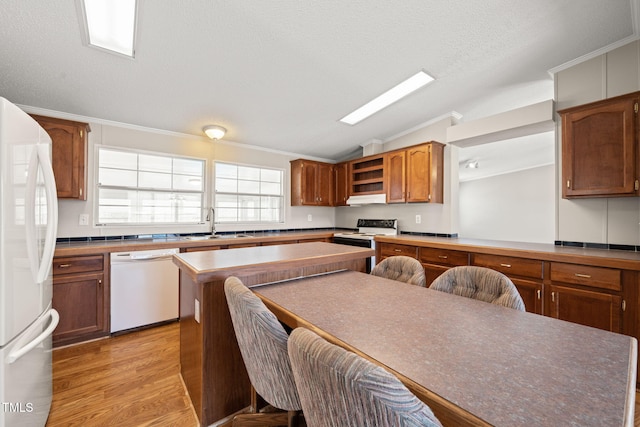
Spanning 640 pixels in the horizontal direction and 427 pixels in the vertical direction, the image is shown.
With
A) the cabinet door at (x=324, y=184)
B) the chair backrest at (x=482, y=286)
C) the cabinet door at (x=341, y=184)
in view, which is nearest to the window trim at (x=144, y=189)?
the cabinet door at (x=324, y=184)

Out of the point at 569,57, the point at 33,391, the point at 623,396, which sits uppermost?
the point at 569,57

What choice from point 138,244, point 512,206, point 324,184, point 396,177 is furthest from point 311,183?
point 512,206

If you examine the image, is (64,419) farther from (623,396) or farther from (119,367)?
(623,396)

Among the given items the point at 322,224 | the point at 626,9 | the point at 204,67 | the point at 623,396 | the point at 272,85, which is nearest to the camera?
the point at 623,396

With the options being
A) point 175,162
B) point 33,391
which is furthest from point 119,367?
point 175,162

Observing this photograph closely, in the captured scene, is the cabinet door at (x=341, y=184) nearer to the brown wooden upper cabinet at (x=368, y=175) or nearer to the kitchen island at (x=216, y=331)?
the brown wooden upper cabinet at (x=368, y=175)

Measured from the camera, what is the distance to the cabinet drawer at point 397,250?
3.36 m

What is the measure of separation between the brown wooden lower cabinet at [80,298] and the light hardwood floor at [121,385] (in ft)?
0.40

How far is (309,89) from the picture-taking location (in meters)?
2.91

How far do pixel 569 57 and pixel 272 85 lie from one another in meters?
2.89

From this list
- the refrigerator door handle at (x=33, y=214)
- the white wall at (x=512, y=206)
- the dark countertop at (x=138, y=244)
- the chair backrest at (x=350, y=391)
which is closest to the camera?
the chair backrest at (x=350, y=391)

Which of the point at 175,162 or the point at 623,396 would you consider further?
the point at 175,162

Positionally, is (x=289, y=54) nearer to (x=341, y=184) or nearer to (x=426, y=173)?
(x=426, y=173)

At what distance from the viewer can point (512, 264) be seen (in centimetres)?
250
